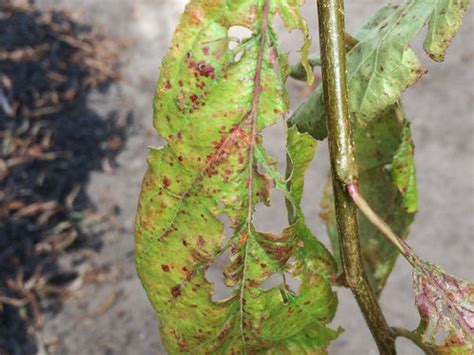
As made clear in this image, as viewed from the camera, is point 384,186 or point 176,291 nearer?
point 176,291

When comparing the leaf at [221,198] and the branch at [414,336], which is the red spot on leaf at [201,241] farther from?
the branch at [414,336]

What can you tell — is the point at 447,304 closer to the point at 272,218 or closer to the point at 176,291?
the point at 176,291

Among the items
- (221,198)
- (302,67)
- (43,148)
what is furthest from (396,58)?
(43,148)

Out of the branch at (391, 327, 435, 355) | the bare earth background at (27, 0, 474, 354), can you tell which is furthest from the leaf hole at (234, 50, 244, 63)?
the bare earth background at (27, 0, 474, 354)

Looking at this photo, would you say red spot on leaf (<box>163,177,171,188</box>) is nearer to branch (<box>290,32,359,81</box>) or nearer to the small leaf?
branch (<box>290,32,359,81</box>)

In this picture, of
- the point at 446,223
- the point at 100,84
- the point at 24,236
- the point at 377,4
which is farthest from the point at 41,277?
the point at 377,4

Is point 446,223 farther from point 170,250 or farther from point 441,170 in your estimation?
point 170,250
